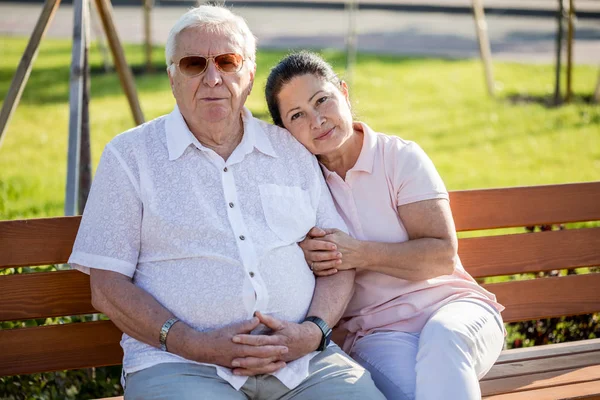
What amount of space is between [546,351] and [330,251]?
49.1 inches

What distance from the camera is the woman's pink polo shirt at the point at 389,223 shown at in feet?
10.7

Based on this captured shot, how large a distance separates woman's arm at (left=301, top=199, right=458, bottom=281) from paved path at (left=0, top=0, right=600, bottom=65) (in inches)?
382

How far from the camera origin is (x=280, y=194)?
3.17 m

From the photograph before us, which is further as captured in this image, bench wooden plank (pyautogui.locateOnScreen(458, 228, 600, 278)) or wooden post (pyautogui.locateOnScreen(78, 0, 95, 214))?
wooden post (pyautogui.locateOnScreen(78, 0, 95, 214))

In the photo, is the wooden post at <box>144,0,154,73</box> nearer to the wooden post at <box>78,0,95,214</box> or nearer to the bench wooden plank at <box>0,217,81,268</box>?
the wooden post at <box>78,0,95,214</box>

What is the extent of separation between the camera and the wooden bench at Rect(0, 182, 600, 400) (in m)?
3.23

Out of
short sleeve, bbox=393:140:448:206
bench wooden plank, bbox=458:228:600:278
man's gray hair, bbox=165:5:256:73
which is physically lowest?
bench wooden plank, bbox=458:228:600:278

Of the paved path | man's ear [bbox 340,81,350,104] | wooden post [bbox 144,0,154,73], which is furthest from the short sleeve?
the paved path

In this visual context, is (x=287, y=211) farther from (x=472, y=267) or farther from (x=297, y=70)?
(x=472, y=267)

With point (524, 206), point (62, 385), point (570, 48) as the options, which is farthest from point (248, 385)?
point (570, 48)

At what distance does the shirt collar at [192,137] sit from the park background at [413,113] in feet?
1.73

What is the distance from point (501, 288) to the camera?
3760 mm

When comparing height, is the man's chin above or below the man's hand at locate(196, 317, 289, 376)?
above

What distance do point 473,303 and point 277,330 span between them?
84 cm
